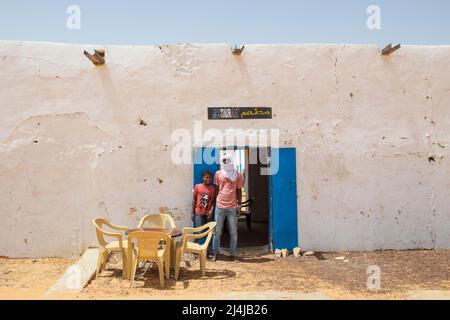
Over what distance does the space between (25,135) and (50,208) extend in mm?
1433

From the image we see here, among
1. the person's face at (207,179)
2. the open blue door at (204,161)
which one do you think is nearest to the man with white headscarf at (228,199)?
the person's face at (207,179)

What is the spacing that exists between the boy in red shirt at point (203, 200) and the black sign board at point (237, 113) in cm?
117

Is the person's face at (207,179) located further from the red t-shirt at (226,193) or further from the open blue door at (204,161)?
the open blue door at (204,161)

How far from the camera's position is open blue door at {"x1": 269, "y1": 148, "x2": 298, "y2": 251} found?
23.7ft

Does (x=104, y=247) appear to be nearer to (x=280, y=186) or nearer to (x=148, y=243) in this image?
(x=148, y=243)

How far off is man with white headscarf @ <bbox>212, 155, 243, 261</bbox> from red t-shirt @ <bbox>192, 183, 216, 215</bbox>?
0.53ft

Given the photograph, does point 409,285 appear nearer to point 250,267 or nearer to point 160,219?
point 250,267

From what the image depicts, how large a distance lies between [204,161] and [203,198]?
0.74 meters

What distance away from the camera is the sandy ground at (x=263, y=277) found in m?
4.88

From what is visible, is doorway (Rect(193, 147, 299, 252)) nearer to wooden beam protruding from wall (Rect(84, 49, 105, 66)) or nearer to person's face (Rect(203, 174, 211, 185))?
person's face (Rect(203, 174, 211, 185))

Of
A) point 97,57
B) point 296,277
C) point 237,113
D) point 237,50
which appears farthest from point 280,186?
point 97,57

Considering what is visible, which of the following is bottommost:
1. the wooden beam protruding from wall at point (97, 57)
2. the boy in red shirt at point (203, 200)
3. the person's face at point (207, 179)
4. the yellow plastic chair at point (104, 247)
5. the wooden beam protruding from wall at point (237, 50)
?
the yellow plastic chair at point (104, 247)

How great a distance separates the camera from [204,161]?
715 cm
